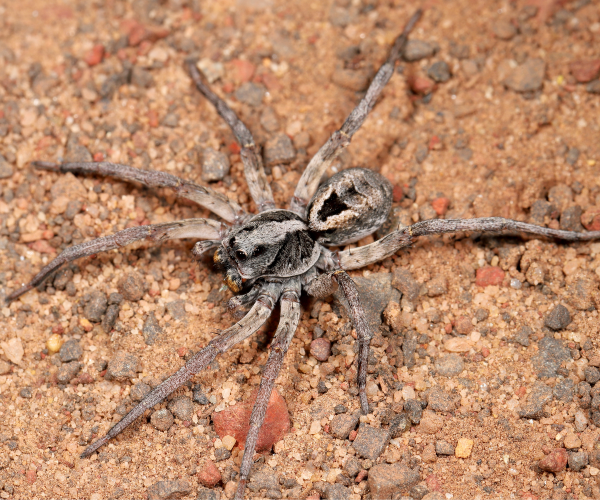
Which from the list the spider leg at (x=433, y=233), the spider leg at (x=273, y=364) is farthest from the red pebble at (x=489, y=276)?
the spider leg at (x=273, y=364)

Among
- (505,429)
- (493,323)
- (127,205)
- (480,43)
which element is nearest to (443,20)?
(480,43)

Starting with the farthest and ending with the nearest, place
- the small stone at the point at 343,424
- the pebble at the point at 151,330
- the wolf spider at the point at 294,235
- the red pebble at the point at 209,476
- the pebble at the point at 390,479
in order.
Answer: the pebble at the point at 151,330
the wolf spider at the point at 294,235
the small stone at the point at 343,424
the red pebble at the point at 209,476
the pebble at the point at 390,479

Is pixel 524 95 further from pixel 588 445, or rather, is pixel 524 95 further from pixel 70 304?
pixel 70 304

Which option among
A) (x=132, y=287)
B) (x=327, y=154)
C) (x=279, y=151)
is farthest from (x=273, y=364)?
(x=279, y=151)

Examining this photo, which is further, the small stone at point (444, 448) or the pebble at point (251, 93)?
the pebble at point (251, 93)

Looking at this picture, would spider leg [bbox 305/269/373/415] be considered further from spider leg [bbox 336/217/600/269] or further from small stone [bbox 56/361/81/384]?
small stone [bbox 56/361/81/384]

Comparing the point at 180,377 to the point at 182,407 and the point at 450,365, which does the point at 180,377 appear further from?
the point at 450,365

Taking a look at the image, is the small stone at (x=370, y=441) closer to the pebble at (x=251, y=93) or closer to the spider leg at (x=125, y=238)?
the spider leg at (x=125, y=238)
